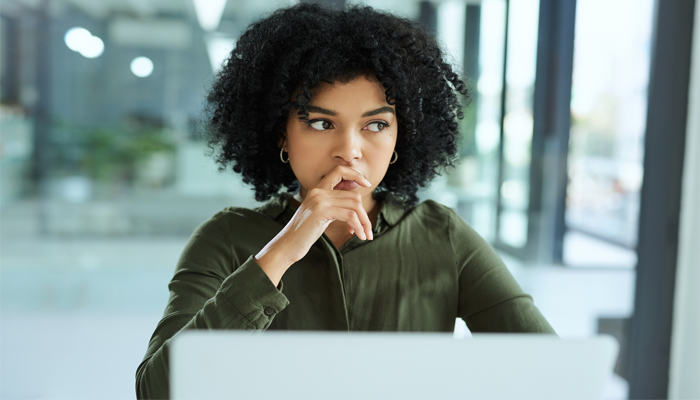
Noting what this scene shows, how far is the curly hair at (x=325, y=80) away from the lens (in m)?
1.12

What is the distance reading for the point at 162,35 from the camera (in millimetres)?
2689

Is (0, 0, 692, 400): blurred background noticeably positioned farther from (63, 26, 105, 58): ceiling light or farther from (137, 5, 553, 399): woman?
(137, 5, 553, 399): woman

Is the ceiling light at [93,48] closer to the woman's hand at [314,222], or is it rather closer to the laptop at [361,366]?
the woman's hand at [314,222]

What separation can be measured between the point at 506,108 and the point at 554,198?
1.77ft

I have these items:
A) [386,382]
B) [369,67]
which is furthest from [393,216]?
[386,382]

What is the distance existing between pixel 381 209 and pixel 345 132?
0.25 meters

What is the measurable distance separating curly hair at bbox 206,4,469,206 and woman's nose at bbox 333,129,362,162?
3.5 inches

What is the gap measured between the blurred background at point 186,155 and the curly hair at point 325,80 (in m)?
1.35

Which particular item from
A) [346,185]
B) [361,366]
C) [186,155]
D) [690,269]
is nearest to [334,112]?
[346,185]

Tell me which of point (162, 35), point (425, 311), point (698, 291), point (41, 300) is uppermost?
point (162, 35)

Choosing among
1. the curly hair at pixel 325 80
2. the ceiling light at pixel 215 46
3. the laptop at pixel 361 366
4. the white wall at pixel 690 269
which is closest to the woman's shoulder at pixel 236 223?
the curly hair at pixel 325 80

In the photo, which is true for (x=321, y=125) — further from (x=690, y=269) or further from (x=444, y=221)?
(x=690, y=269)

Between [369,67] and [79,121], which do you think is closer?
[369,67]

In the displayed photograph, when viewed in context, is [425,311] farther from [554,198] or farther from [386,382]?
[554,198]
